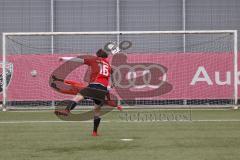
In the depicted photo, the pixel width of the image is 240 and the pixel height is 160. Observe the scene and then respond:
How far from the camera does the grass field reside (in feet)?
30.6

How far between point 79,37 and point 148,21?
13.3 ft

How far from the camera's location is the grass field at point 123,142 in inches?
367

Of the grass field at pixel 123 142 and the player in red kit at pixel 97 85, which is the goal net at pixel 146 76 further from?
the player in red kit at pixel 97 85

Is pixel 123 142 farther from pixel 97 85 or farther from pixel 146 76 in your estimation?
pixel 146 76

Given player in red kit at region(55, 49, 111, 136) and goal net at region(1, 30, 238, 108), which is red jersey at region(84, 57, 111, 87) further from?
goal net at region(1, 30, 238, 108)

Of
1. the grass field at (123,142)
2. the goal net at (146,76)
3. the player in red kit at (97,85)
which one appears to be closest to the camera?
the grass field at (123,142)

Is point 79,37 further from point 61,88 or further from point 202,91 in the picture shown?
point 202,91

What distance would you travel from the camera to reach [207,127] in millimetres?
14055

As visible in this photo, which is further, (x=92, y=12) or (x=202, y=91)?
(x=92, y=12)

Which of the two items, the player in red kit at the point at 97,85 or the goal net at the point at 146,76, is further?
the goal net at the point at 146,76

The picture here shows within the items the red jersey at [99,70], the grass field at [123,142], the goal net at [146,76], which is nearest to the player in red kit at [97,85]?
the red jersey at [99,70]

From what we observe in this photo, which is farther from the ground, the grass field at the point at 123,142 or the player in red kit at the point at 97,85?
the player in red kit at the point at 97,85

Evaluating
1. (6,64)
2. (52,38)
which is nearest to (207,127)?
(6,64)

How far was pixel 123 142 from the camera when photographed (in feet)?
36.3
